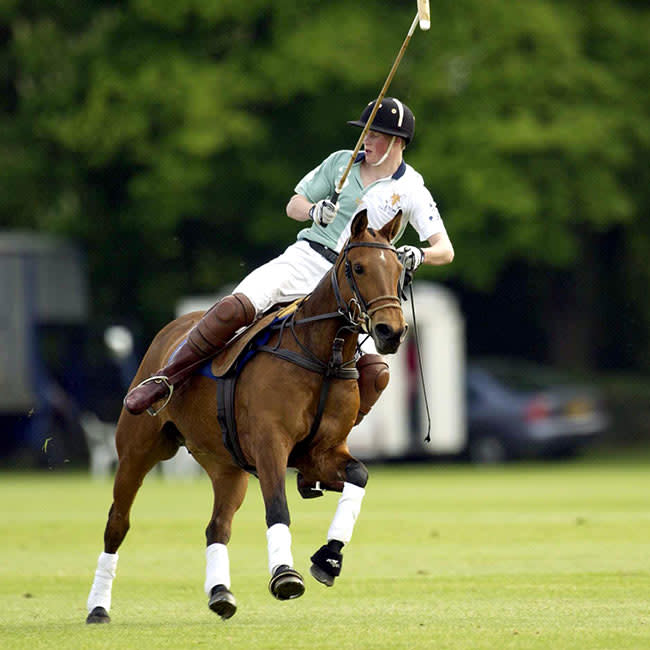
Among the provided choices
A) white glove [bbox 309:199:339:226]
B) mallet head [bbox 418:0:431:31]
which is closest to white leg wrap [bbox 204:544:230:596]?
white glove [bbox 309:199:339:226]

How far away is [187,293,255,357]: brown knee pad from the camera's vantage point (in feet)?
32.4

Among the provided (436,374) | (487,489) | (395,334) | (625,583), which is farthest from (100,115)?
(395,334)

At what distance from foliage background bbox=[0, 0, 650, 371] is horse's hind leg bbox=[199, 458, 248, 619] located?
1890cm

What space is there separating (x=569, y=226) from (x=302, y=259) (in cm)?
2117

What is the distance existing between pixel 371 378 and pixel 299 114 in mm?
20852

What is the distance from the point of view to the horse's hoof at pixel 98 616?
392 inches

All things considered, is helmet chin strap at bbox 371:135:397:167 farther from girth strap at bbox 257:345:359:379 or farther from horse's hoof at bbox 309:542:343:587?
horse's hoof at bbox 309:542:343:587

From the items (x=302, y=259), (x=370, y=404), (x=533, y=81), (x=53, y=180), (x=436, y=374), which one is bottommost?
(x=436, y=374)

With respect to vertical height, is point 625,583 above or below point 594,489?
Answer: above

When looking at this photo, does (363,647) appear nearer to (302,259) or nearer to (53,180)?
(302,259)

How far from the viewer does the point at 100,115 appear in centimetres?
2912

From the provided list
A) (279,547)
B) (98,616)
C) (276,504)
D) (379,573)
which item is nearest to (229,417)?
(276,504)

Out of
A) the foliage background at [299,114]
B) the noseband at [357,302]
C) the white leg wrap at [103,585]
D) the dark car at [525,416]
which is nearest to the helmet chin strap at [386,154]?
the noseband at [357,302]

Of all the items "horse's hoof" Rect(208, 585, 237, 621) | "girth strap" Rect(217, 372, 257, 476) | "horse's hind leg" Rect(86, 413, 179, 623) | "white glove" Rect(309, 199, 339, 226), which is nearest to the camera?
"horse's hoof" Rect(208, 585, 237, 621)
